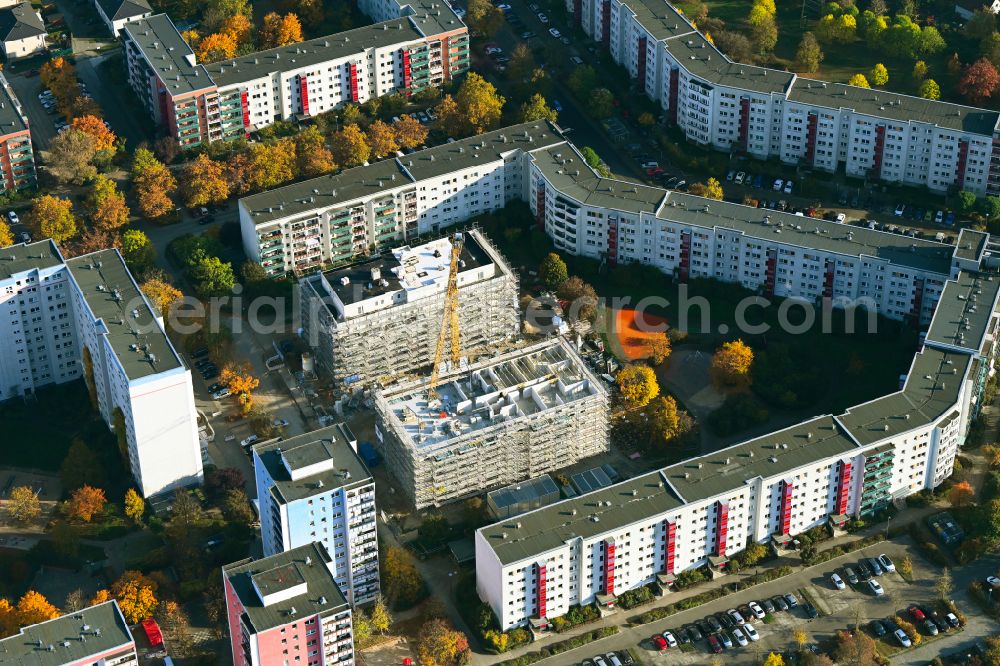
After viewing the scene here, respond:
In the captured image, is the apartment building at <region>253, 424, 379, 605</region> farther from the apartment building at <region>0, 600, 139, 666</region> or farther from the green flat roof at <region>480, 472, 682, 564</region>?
the apartment building at <region>0, 600, 139, 666</region>

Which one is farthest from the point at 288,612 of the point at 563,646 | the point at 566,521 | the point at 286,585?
the point at 566,521

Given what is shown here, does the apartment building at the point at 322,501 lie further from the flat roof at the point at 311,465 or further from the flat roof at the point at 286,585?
the flat roof at the point at 286,585

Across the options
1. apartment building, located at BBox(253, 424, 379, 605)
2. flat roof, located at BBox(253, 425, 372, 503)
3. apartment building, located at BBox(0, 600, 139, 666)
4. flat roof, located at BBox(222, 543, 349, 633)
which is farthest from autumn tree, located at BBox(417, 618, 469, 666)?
apartment building, located at BBox(0, 600, 139, 666)

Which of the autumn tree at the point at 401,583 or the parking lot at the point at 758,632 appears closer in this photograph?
the parking lot at the point at 758,632

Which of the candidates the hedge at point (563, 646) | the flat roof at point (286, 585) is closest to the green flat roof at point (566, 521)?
the hedge at point (563, 646)

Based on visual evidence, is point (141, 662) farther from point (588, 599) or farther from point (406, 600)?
point (588, 599)

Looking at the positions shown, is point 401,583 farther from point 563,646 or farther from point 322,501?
point 563,646
